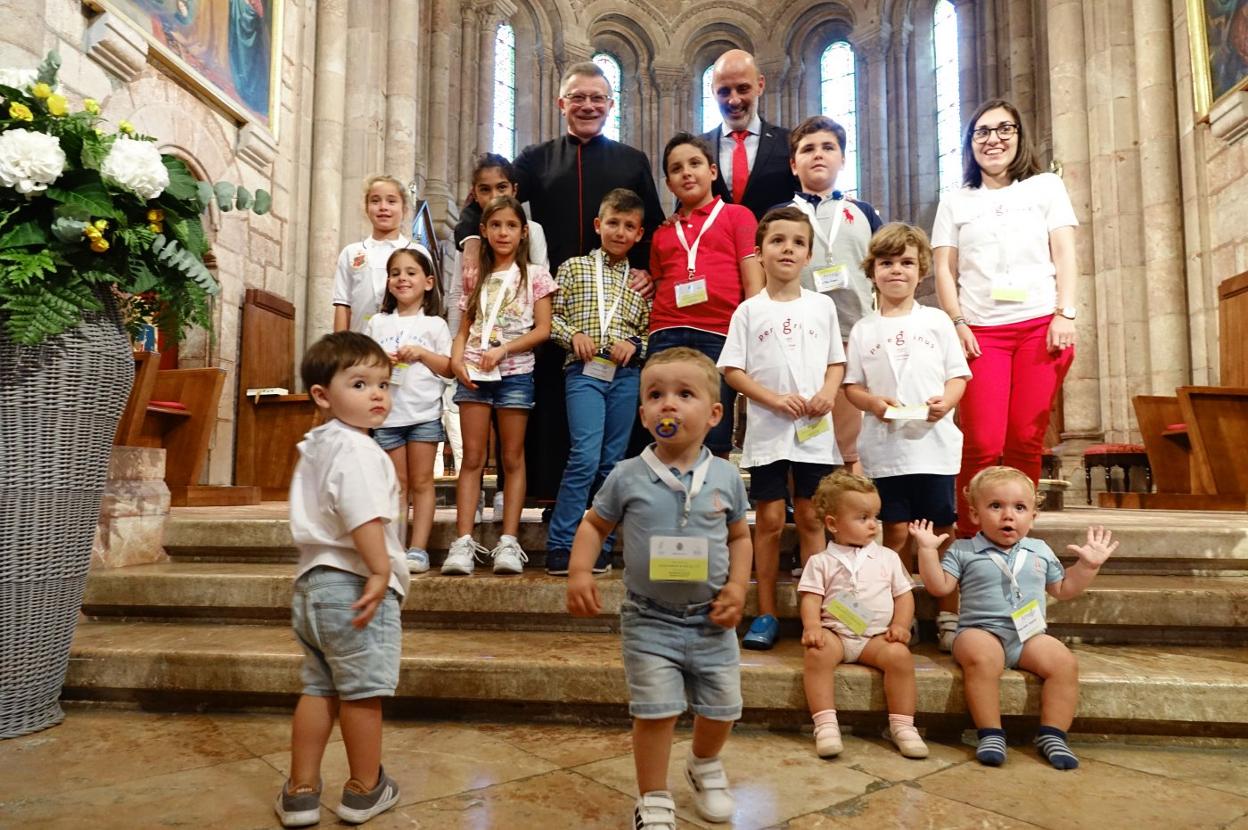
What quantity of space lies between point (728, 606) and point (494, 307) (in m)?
1.86

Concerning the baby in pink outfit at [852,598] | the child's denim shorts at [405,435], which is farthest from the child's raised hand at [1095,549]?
the child's denim shorts at [405,435]

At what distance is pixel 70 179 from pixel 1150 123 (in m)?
9.53

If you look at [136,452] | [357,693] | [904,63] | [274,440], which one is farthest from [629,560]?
[904,63]

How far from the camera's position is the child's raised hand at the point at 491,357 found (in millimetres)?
3320

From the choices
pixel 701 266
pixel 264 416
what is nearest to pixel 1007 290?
pixel 701 266

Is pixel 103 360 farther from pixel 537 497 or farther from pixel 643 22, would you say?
pixel 643 22

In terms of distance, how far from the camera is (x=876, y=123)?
15688 mm

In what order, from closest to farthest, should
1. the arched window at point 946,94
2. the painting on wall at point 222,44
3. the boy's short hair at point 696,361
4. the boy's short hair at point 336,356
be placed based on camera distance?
the boy's short hair at point 696,361 → the boy's short hair at point 336,356 → the painting on wall at point 222,44 → the arched window at point 946,94

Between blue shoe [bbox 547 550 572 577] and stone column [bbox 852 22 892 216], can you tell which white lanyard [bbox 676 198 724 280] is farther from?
stone column [bbox 852 22 892 216]

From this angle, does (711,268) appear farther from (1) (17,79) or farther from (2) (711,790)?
(1) (17,79)

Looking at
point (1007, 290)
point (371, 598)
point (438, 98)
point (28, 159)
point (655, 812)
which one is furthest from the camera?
point (438, 98)

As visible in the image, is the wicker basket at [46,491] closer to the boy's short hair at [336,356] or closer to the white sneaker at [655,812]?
the boy's short hair at [336,356]

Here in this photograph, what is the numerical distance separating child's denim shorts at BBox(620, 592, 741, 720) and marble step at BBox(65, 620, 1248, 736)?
0.61m

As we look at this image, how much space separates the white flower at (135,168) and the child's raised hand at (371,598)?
1.34 meters
